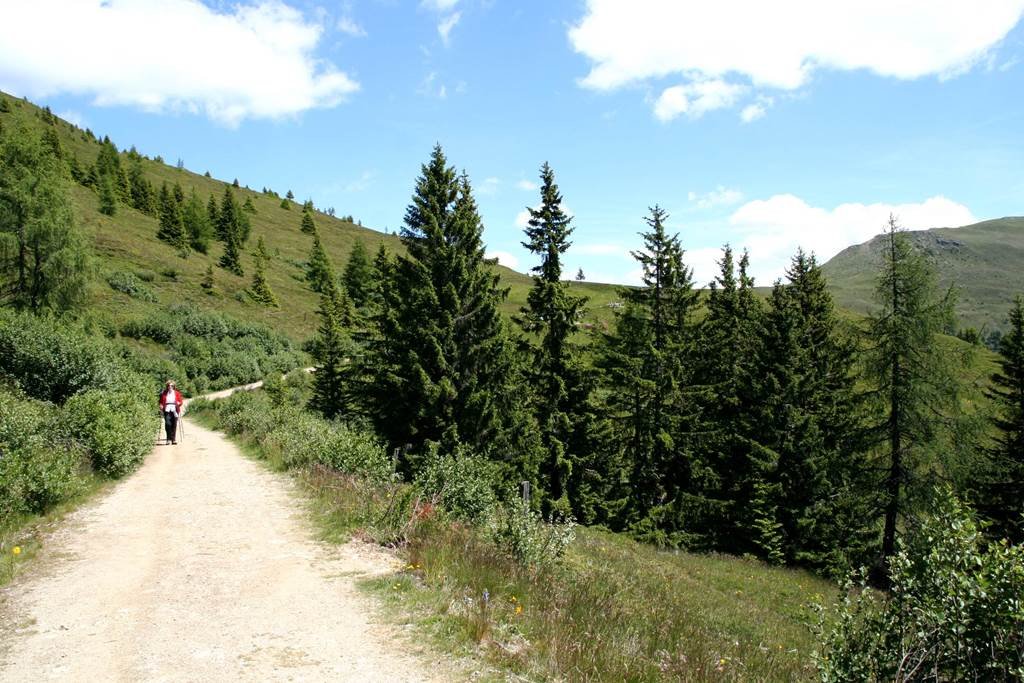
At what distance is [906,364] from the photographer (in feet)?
77.9

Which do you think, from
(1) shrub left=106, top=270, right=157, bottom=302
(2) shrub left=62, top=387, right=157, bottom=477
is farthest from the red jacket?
(1) shrub left=106, top=270, right=157, bottom=302

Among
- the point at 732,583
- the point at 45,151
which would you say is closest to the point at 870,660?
the point at 732,583

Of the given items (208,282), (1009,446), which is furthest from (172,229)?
(1009,446)

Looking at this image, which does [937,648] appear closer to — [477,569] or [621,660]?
[621,660]

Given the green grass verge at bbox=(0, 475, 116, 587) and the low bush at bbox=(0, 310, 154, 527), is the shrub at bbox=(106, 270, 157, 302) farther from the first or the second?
the green grass verge at bbox=(0, 475, 116, 587)

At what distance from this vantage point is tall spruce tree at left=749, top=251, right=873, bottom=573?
25.7m

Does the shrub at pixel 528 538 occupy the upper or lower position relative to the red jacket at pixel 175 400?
lower

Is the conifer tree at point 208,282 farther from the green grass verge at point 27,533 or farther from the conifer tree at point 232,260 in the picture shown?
the green grass verge at point 27,533

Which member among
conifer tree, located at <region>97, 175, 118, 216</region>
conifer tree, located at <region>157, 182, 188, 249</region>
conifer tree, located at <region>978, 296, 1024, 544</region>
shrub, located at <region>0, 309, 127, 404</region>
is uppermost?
conifer tree, located at <region>97, 175, 118, 216</region>

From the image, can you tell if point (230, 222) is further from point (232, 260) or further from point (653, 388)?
point (653, 388)

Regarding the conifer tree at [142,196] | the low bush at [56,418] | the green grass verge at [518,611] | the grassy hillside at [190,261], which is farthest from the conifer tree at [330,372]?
the conifer tree at [142,196]

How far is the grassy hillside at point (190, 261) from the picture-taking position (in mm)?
56188

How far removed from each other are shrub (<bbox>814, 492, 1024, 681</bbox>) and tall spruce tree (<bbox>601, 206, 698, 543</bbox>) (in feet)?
68.5

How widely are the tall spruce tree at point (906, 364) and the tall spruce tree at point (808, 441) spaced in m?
1.30
